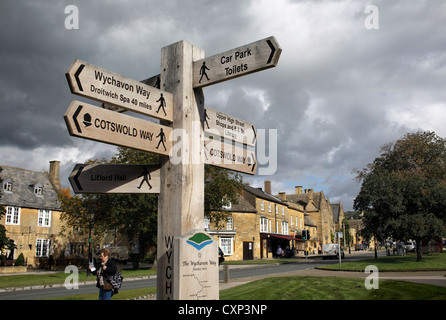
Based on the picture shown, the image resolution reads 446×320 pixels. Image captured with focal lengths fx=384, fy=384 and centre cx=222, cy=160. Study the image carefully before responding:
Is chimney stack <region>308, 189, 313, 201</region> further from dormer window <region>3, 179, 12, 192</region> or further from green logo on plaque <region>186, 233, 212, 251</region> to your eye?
green logo on plaque <region>186, 233, 212, 251</region>

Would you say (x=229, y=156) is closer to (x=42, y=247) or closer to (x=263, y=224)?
(x=42, y=247)

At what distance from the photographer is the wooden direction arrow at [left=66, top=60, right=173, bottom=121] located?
12.5 feet

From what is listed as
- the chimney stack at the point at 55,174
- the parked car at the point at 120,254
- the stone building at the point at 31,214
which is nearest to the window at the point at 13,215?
the stone building at the point at 31,214

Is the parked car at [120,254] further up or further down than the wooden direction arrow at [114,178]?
further down

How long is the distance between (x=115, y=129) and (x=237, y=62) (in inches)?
65.0

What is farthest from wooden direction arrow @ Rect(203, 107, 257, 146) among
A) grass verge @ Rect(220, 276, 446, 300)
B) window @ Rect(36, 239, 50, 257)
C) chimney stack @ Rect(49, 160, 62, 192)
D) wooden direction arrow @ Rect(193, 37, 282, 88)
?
chimney stack @ Rect(49, 160, 62, 192)

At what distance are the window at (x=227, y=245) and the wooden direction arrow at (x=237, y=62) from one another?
A: 40028mm

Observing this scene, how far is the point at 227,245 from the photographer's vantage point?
43938mm

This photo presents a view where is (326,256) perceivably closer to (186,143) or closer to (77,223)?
(77,223)

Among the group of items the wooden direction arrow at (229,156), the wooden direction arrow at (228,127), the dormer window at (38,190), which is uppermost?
the dormer window at (38,190)

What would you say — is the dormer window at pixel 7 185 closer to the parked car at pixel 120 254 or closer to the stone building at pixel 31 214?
the stone building at pixel 31 214

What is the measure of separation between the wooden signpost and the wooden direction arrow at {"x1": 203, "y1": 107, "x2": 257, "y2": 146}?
0.02 metres

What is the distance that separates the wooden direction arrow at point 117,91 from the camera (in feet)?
12.5

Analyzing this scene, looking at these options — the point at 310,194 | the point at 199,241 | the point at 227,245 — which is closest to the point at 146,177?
the point at 199,241
